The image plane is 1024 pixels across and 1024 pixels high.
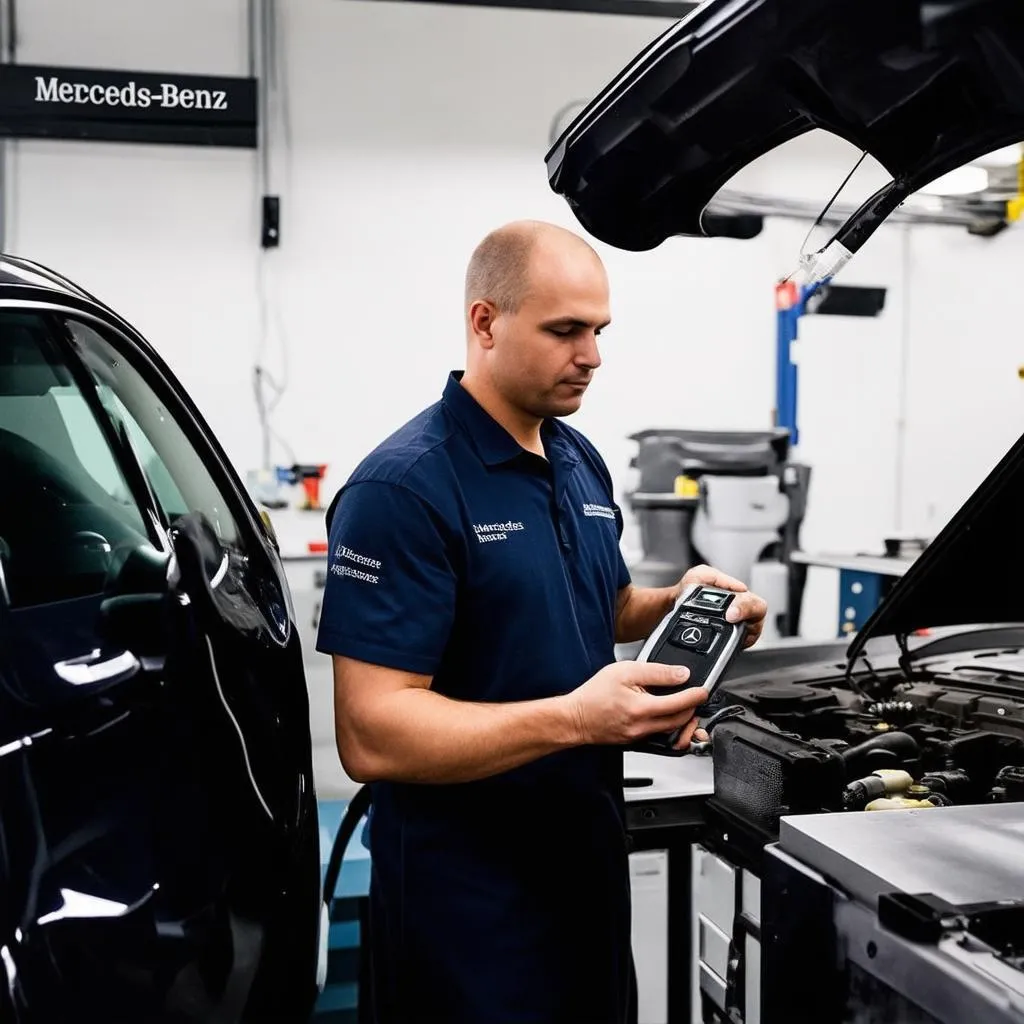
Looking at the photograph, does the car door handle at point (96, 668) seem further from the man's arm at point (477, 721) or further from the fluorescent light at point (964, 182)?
the fluorescent light at point (964, 182)

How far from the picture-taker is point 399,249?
5.23m

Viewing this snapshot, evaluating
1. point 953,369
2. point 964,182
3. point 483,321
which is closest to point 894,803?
point 483,321

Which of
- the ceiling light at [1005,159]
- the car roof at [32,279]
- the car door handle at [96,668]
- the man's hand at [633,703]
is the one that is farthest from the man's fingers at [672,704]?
the ceiling light at [1005,159]

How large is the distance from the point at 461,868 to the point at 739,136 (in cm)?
101

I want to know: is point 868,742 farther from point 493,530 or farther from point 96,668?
point 96,668

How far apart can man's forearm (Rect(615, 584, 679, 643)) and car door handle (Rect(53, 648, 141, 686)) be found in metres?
0.86

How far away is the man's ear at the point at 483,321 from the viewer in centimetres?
153

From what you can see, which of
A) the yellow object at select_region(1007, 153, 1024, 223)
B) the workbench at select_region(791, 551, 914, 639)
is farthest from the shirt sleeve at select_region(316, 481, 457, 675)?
the yellow object at select_region(1007, 153, 1024, 223)

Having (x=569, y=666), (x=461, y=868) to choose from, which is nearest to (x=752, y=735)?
(x=569, y=666)

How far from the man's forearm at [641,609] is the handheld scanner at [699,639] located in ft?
1.04

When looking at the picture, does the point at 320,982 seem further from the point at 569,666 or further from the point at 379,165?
the point at 379,165

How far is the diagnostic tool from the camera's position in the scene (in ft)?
4.30

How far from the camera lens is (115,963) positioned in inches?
39.9

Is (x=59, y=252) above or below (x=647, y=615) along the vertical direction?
above
